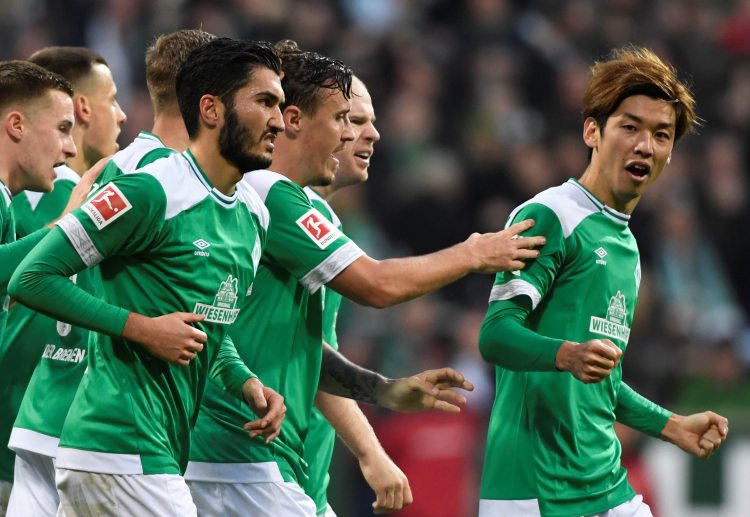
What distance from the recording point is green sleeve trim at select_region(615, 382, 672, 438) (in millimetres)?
5496

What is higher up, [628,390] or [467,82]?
[467,82]

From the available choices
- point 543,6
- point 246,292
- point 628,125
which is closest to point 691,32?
point 543,6

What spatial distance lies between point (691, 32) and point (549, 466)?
9314 millimetres

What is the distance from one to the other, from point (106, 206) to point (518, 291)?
1486mm

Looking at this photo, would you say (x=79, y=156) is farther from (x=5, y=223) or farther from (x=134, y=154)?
(x=134, y=154)

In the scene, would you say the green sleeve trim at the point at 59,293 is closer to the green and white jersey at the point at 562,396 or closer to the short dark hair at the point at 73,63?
the green and white jersey at the point at 562,396

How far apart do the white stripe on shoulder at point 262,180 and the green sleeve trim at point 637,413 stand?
156cm

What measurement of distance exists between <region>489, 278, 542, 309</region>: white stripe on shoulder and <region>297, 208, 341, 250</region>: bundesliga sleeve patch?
0.61 meters

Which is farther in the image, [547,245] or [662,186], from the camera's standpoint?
[662,186]

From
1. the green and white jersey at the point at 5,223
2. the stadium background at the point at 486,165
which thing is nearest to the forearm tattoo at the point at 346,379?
the green and white jersey at the point at 5,223

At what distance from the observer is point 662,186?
1252 cm

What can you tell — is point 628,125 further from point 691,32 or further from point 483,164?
point 691,32

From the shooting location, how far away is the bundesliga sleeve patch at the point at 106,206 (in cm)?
438

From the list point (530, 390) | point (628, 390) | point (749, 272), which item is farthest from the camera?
point (749, 272)
